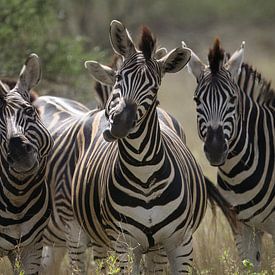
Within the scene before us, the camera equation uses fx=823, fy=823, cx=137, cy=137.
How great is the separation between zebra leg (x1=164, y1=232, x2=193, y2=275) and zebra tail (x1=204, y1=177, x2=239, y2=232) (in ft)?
3.14

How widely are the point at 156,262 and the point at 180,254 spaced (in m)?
0.80

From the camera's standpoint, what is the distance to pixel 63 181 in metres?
7.78

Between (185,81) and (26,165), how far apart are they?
57.6 feet

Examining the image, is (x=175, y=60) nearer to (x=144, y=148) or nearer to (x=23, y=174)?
(x=144, y=148)

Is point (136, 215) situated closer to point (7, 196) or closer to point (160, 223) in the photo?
point (160, 223)

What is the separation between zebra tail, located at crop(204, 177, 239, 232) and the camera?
7.27 metres

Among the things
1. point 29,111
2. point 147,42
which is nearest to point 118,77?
point 147,42

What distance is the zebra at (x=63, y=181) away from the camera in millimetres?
7625

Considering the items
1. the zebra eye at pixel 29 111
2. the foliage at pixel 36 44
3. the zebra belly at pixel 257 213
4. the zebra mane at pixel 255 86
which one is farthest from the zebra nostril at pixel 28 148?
the foliage at pixel 36 44

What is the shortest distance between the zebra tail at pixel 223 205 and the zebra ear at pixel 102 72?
160cm

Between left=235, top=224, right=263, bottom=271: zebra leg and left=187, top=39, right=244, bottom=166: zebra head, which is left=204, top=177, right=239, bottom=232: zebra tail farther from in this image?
left=187, top=39, right=244, bottom=166: zebra head

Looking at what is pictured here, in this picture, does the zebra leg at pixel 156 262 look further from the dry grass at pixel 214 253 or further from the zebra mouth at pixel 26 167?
the zebra mouth at pixel 26 167

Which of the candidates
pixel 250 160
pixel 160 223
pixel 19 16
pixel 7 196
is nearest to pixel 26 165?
pixel 7 196

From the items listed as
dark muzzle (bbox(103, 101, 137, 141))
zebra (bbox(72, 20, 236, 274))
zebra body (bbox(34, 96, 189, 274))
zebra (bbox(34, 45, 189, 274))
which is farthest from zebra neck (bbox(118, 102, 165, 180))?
zebra body (bbox(34, 96, 189, 274))
